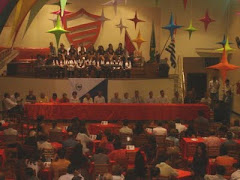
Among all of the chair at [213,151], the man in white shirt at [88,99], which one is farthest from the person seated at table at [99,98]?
the chair at [213,151]

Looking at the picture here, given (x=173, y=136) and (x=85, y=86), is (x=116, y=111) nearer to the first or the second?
(x=85, y=86)

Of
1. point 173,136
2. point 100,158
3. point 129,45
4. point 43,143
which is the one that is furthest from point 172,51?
point 100,158

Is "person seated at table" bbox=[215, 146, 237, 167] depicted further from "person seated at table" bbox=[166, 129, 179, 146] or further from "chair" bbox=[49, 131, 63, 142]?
"chair" bbox=[49, 131, 63, 142]

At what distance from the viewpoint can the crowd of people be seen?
2148cm

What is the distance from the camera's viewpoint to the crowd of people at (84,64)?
21.5 meters

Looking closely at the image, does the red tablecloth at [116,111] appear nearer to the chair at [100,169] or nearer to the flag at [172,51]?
the flag at [172,51]

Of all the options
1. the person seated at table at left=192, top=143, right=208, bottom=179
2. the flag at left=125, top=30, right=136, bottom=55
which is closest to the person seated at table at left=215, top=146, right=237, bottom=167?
the person seated at table at left=192, top=143, right=208, bottom=179

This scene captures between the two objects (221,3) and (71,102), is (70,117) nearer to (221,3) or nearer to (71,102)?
(71,102)

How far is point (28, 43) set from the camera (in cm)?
2453

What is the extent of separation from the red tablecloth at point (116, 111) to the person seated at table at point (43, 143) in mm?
5699

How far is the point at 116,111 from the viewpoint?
1802 cm

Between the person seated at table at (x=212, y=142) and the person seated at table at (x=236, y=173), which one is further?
the person seated at table at (x=212, y=142)

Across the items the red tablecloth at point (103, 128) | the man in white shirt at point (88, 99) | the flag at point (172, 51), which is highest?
the flag at point (172, 51)

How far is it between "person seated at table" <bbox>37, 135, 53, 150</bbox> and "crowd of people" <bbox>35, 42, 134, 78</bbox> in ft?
30.8
